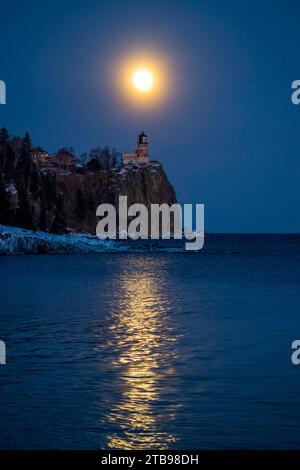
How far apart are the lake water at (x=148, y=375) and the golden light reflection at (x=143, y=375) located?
0.10 feet

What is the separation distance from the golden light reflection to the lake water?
0.03 metres

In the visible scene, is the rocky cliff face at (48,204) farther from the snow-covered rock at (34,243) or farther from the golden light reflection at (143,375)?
the golden light reflection at (143,375)

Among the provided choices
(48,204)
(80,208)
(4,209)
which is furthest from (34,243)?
(80,208)

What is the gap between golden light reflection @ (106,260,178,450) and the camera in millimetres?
11266

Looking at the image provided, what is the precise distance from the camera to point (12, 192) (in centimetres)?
13125

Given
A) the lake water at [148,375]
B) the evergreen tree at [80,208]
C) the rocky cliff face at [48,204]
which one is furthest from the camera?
the evergreen tree at [80,208]

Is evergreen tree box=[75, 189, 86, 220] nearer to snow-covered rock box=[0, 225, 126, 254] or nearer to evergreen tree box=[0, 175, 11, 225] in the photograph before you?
snow-covered rock box=[0, 225, 126, 254]

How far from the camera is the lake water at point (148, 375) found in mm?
11398

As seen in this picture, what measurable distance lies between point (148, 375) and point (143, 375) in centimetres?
12

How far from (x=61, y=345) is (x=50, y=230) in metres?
105

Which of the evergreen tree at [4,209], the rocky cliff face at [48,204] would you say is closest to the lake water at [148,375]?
the evergreen tree at [4,209]

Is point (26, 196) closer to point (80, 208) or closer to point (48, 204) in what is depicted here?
point (48, 204)
